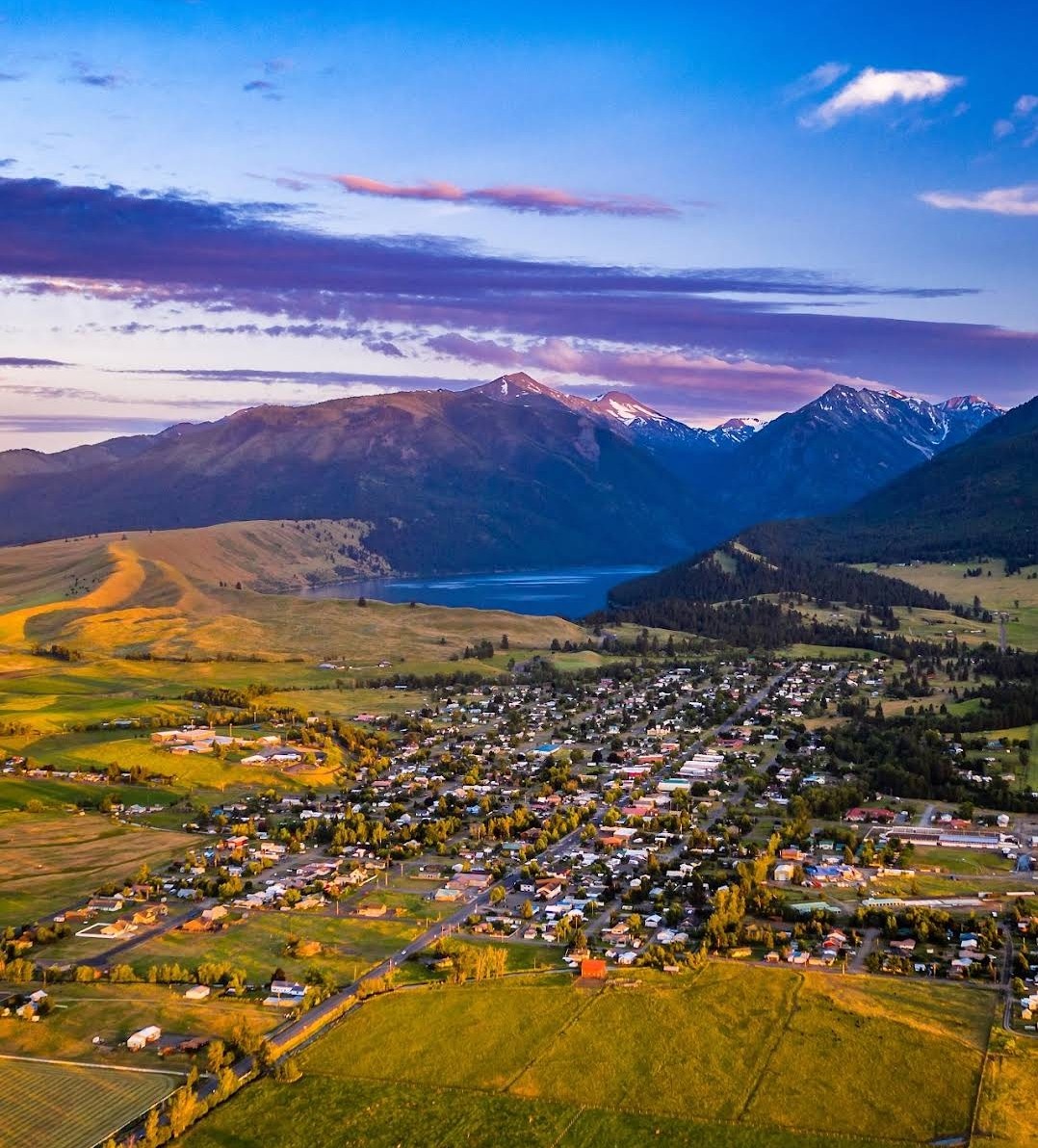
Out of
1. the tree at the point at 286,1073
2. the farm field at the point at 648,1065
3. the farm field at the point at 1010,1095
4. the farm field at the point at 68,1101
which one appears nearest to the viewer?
the farm field at the point at 1010,1095

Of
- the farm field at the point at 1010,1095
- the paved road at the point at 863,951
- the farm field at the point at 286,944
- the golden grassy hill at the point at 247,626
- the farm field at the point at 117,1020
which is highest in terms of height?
the farm field at the point at 1010,1095

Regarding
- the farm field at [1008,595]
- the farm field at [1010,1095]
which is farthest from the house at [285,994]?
the farm field at [1008,595]

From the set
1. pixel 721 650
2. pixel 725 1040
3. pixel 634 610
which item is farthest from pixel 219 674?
pixel 725 1040

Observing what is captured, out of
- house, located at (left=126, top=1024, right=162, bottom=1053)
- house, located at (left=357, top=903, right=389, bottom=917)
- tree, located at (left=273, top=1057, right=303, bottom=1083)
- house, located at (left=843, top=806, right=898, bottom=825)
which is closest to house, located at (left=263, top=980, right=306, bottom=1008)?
house, located at (left=126, top=1024, right=162, bottom=1053)

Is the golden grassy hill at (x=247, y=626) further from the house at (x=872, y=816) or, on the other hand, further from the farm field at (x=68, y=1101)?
the farm field at (x=68, y=1101)

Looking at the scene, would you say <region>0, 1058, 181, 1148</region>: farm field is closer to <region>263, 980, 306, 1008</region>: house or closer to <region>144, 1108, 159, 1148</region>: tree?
<region>144, 1108, 159, 1148</region>: tree

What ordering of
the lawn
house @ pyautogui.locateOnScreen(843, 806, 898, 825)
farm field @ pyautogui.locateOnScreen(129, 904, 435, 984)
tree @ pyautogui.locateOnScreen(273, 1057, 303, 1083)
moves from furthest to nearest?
1. house @ pyautogui.locateOnScreen(843, 806, 898, 825)
2. the lawn
3. farm field @ pyautogui.locateOnScreen(129, 904, 435, 984)
4. tree @ pyautogui.locateOnScreen(273, 1057, 303, 1083)

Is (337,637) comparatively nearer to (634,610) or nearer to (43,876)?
(634,610)
